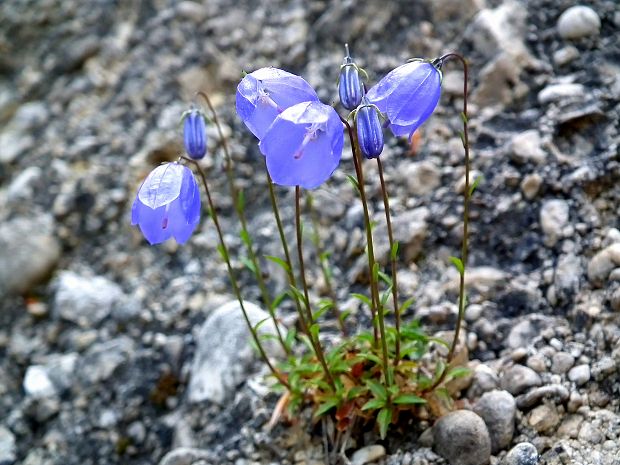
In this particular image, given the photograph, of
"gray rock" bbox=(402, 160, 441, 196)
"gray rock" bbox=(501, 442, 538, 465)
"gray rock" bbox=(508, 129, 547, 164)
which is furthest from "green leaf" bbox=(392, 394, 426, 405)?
"gray rock" bbox=(508, 129, 547, 164)

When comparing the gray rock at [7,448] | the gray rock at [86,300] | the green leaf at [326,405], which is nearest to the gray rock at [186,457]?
the green leaf at [326,405]

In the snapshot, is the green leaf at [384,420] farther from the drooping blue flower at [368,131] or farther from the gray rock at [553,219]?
the gray rock at [553,219]

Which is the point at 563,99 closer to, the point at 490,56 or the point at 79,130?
the point at 490,56

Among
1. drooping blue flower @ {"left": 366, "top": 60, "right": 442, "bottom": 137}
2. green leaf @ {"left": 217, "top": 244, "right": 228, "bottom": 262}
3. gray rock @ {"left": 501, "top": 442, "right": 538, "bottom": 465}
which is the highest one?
drooping blue flower @ {"left": 366, "top": 60, "right": 442, "bottom": 137}

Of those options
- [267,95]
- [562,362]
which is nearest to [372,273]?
[267,95]

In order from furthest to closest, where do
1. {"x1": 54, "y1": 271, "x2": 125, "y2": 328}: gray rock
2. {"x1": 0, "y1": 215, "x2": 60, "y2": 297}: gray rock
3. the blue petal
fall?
{"x1": 0, "y1": 215, "x2": 60, "y2": 297}: gray rock, {"x1": 54, "y1": 271, "x2": 125, "y2": 328}: gray rock, the blue petal

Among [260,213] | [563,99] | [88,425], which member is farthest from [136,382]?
[563,99]

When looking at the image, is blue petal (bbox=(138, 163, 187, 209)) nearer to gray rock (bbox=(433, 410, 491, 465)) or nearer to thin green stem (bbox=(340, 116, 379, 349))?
thin green stem (bbox=(340, 116, 379, 349))

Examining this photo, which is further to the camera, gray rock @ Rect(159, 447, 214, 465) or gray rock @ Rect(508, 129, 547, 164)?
gray rock @ Rect(508, 129, 547, 164)
